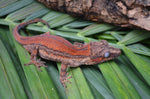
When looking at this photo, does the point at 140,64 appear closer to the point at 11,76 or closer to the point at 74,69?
the point at 74,69

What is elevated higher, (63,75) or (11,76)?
(11,76)

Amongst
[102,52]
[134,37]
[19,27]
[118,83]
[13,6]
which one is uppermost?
[13,6]

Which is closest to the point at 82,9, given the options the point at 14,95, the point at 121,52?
the point at 121,52

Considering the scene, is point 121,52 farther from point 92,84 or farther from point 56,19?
point 56,19

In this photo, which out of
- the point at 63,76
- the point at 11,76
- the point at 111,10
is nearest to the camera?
the point at 11,76

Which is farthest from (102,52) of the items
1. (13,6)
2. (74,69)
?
(13,6)

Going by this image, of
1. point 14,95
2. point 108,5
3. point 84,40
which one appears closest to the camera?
point 14,95
